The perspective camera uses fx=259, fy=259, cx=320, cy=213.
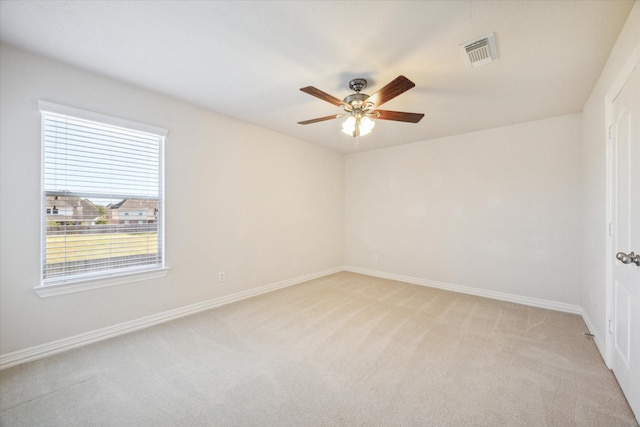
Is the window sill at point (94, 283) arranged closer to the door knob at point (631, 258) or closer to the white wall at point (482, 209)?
the white wall at point (482, 209)

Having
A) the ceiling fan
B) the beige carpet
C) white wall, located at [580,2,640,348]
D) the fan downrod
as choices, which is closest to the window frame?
the beige carpet

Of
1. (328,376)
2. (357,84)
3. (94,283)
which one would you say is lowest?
(328,376)

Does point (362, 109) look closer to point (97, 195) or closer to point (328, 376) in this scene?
point (328, 376)

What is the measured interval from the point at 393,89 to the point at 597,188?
7.28 feet

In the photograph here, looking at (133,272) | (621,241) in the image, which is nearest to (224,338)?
(133,272)

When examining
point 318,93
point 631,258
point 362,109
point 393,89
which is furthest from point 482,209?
point 318,93

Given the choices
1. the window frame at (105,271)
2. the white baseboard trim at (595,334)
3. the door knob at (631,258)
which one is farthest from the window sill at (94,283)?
the white baseboard trim at (595,334)

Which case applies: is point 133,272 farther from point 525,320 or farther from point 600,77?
point 600,77

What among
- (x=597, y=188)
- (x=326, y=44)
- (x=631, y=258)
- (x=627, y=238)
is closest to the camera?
(x=631, y=258)

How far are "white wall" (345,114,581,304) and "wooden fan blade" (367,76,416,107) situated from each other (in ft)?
8.25

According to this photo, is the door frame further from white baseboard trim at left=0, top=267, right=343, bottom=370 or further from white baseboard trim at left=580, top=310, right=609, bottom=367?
white baseboard trim at left=0, top=267, right=343, bottom=370

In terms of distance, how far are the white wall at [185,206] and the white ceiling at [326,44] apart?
0.28 m

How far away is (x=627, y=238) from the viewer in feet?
5.63

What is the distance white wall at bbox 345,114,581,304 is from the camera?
11.0 ft
